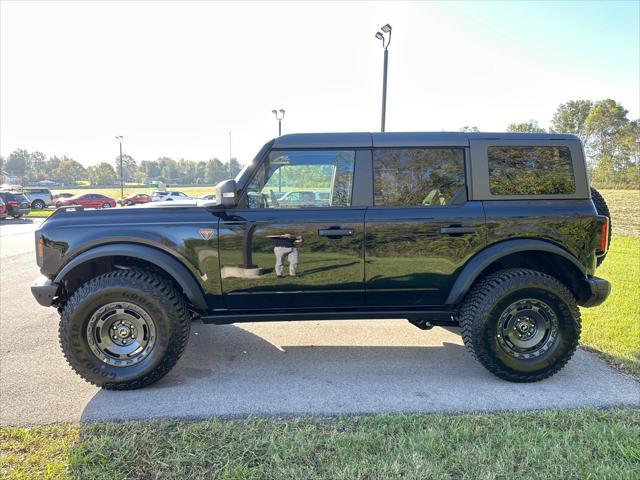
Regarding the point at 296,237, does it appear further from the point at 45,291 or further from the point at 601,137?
the point at 601,137

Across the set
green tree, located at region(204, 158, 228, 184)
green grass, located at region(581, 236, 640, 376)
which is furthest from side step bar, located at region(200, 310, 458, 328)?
green tree, located at region(204, 158, 228, 184)

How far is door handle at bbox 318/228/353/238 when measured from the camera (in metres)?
3.29

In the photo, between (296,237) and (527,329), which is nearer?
(296,237)

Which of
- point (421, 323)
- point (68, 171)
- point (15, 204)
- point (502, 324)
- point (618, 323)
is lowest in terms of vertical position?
point (618, 323)

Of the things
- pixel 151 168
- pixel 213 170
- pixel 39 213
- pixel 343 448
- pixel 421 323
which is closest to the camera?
pixel 343 448

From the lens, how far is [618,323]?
14.8 feet

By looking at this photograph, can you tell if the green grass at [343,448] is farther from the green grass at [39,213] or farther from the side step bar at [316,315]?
the green grass at [39,213]

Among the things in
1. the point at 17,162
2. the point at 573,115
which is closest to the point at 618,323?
the point at 573,115

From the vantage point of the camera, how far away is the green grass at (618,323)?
12.4 ft

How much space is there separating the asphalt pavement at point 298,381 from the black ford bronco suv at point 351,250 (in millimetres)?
231

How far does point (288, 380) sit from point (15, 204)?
2290cm

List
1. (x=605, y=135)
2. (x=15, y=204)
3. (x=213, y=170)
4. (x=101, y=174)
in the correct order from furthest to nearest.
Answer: (x=213, y=170) → (x=101, y=174) → (x=605, y=135) → (x=15, y=204)

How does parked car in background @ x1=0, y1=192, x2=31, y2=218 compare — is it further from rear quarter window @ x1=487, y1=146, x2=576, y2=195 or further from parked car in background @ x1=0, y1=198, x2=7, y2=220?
rear quarter window @ x1=487, y1=146, x2=576, y2=195

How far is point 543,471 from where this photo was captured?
7.37 feet
